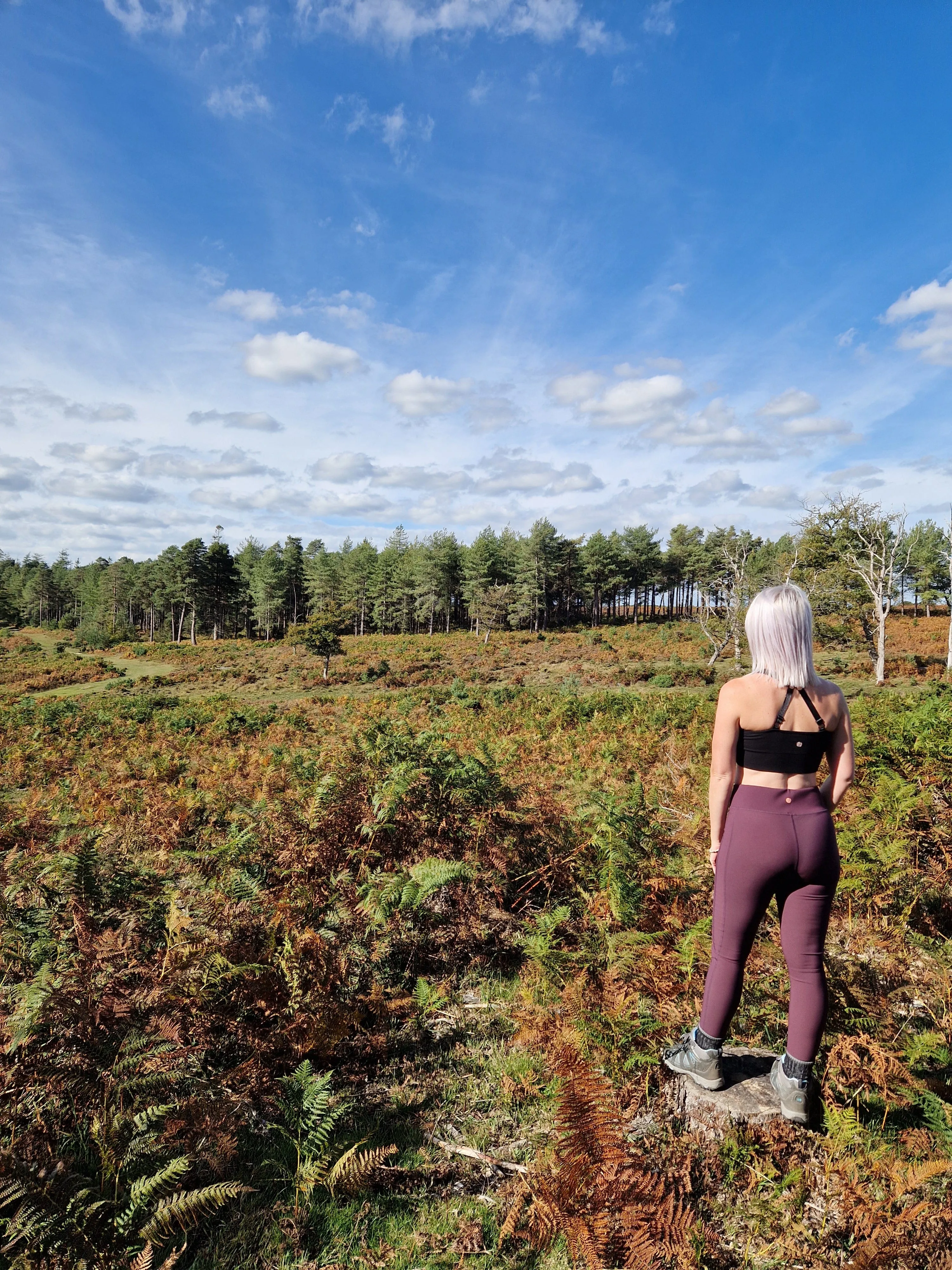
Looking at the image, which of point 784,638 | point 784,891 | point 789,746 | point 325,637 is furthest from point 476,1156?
point 325,637

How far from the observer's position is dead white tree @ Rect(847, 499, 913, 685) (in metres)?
23.9

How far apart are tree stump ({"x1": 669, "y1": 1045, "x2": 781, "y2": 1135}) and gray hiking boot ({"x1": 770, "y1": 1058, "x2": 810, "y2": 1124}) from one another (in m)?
0.09

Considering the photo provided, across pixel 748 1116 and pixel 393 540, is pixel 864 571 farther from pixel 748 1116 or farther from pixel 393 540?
pixel 393 540

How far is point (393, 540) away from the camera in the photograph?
2931 inches

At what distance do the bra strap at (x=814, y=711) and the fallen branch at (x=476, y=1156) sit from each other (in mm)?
2388

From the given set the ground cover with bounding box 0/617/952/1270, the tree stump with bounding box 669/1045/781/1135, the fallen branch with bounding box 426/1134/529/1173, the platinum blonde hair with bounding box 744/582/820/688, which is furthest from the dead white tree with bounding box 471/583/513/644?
the platinum blonde hair with bounding box 744/582/820/688

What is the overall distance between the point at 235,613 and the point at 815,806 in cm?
8002

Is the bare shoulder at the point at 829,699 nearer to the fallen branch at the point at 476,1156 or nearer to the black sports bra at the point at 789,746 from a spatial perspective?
the black sports bra at the point at 789,746

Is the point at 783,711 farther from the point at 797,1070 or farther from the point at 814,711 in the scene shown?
the point at 797,1070

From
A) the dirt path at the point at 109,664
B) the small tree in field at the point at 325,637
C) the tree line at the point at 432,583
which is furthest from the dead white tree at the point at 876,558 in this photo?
the dirt path at the point at 109,664

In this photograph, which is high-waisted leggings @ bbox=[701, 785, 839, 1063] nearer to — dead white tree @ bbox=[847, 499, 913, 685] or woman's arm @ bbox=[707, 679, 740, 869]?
woman's arm @ bbox=[707, 679, 740, 869]

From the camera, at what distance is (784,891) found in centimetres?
268

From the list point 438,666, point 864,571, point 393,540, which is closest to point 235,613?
point 393,540

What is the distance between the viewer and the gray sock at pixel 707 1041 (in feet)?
9.37
